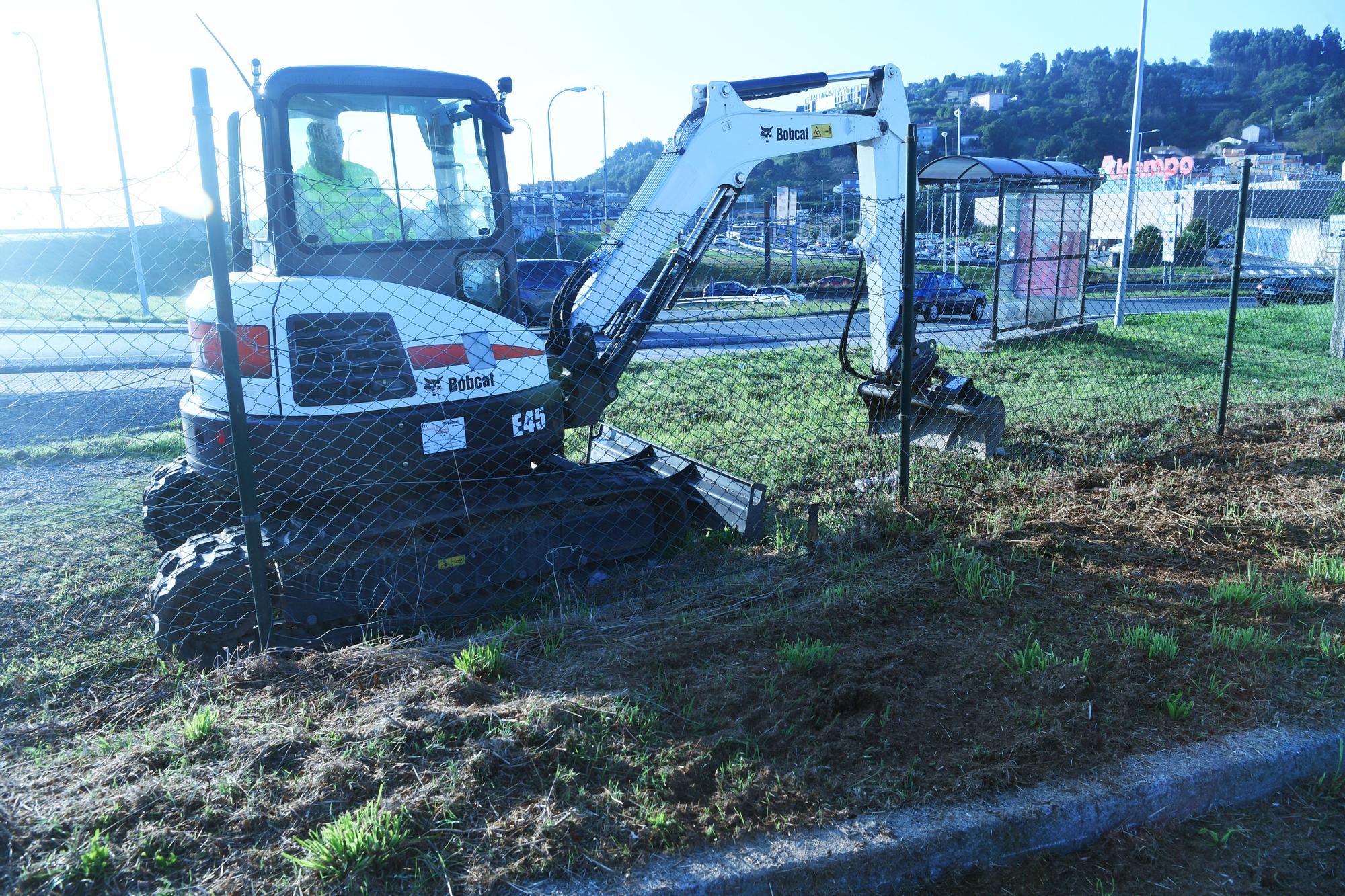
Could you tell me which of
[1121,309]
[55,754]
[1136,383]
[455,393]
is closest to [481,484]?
[455,393]

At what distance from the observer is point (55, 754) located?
3355 mm

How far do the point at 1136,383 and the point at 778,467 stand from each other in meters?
5.36

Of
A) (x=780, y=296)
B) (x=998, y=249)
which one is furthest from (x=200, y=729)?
(x=998, y=249)

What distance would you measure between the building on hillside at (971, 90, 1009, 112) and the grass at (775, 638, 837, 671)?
14222cm

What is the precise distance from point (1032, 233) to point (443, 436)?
11988mm

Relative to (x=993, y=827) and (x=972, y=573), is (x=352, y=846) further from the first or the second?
(x=972, y=573)

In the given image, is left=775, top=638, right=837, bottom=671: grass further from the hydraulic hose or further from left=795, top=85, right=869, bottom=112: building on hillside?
left=795, top=85, right=869, bottom=112: building on hillside

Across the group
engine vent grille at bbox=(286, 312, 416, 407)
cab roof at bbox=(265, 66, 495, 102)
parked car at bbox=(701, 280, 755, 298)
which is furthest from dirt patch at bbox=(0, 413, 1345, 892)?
parked car at bbox=(701, 280, 755, 298)

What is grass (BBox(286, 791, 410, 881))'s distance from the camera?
2.65 metres

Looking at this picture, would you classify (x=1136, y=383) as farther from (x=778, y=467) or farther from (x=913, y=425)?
Answer: (x=778, y=467)

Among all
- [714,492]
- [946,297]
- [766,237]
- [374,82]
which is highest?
[374,82]

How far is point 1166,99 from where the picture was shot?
136375 mm

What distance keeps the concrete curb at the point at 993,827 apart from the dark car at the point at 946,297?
1370 centimetres

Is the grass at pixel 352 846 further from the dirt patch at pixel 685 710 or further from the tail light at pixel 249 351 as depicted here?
the tail light at pixel 249 351
